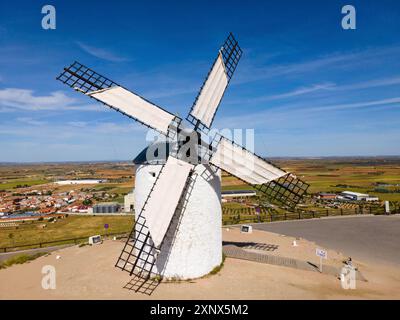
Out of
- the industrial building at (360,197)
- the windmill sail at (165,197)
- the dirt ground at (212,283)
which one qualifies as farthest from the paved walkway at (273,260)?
the industrial building at (360,197)

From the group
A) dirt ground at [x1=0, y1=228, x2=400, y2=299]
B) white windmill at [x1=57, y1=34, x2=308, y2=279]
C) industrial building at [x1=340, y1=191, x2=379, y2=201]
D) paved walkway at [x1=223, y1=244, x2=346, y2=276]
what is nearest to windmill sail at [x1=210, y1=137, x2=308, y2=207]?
white windmill at [x1=57, y1=34, x2=308, y2=279]

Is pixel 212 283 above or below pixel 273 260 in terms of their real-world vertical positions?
above

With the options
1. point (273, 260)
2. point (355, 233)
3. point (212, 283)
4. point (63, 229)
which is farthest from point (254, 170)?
point (63, 229)

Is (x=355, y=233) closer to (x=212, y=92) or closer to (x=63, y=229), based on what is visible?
(x=212, y=92)

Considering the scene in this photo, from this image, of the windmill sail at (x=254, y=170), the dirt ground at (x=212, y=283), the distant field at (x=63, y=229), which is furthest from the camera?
the distant field at (x=63, y=229)

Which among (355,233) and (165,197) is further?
(355,233)

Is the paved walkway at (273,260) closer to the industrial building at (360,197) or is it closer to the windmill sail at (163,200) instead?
the windmill sail at (163,200)

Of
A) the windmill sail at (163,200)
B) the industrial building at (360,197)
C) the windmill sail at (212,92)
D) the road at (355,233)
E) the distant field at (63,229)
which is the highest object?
the windmill sail at (212,92)
